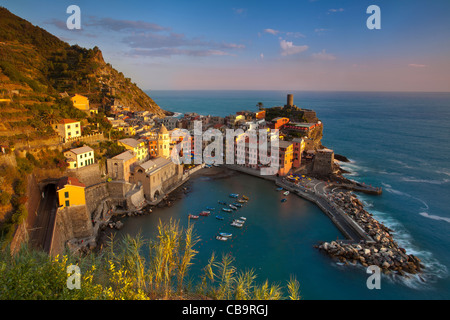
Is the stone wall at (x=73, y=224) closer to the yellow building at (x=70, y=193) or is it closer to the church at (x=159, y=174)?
the yellow building at (x=70, y=193)

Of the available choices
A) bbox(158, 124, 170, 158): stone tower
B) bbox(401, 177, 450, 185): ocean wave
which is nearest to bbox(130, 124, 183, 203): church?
bbox(158, 124, 170, 158): stone tower

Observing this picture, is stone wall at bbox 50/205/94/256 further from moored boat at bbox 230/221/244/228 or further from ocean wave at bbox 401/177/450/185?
ocean wave at bbox 401/177/450/185

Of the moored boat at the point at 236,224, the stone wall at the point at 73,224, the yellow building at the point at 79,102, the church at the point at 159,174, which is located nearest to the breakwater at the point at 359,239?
the moored boat at the point at 236,224

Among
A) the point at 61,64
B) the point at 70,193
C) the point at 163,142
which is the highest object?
the point at 61,64

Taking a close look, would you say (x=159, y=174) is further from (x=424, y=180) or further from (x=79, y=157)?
(x=424, y=180)

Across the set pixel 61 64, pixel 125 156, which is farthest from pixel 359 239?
pixel 61 64
